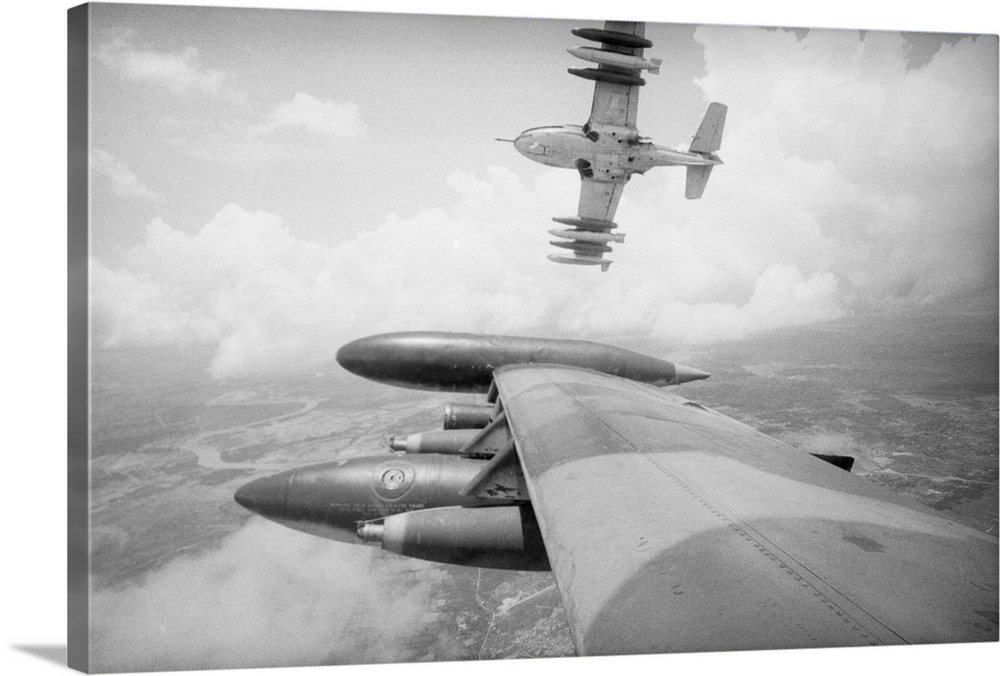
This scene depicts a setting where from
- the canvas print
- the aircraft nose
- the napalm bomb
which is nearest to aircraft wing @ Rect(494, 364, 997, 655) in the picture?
the canvas print

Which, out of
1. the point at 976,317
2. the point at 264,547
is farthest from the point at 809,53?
the point at 264,547

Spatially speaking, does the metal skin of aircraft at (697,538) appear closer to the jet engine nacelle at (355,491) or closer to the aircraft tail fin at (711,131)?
the jet engine nacelle at (355,491)

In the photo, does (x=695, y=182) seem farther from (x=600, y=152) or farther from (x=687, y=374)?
(x=687, y=374)

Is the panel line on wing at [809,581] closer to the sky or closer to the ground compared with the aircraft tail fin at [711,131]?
closer to the ground

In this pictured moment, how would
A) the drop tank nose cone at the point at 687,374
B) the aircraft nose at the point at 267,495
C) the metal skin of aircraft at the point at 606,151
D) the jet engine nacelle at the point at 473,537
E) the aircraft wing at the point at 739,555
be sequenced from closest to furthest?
the aircraft wing at the point at 739,555, the jet engine nacelle at the point at 473,537, the aircraft nose at the point at 267,495, the metal skin of aircraft at the point at 606,151, the drop tank nose cone at the point at 687,374

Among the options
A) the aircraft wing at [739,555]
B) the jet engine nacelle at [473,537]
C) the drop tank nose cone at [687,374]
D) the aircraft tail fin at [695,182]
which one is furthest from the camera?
the drop tank nose cone at [687,374]

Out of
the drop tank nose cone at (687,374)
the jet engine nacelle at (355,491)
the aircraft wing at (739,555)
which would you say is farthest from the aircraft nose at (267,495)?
the drop tank nose cone at (687,374)

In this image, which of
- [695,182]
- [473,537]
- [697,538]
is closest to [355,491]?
[473,537]

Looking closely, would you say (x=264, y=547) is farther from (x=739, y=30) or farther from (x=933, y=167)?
(x=933, y=167)
